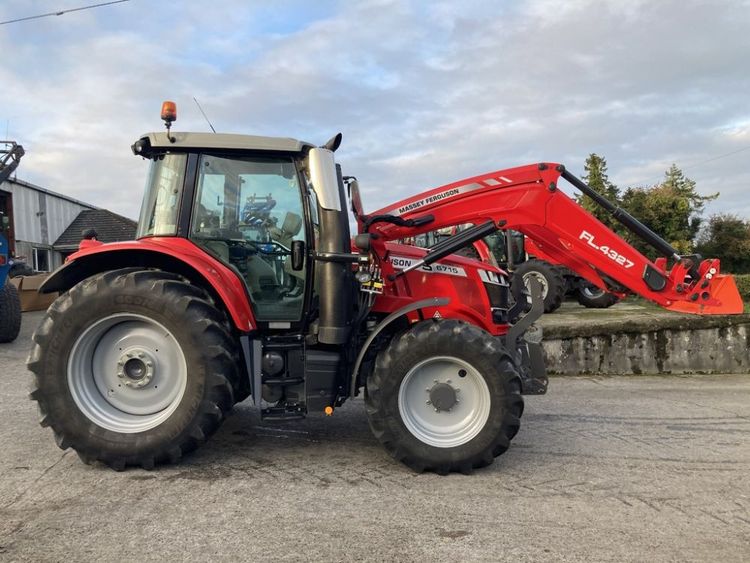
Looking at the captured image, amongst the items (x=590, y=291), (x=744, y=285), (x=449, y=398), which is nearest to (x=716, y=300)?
(x=449, y=398)

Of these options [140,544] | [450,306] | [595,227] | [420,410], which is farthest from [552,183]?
[140,544]

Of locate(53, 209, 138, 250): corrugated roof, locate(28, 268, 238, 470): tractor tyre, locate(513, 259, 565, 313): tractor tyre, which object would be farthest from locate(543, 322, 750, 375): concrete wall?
locate(53, 209, 138, 250): corrugated roof

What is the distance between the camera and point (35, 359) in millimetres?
3854

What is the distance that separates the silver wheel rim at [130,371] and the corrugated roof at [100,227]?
74.0 feet

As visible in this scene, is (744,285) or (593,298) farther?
(744,285)

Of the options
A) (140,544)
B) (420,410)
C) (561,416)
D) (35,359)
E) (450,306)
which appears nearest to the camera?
(140,544)

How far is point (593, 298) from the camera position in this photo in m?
13.3

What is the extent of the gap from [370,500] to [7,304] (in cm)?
892

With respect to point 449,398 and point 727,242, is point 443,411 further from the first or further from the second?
point 727,242

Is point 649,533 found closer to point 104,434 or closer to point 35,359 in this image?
point 104,434

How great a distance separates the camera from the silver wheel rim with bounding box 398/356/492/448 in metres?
4.02

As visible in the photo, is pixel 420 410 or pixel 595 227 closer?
pixel 420 410

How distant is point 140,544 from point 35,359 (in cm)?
163

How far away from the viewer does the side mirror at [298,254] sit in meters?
4.17
